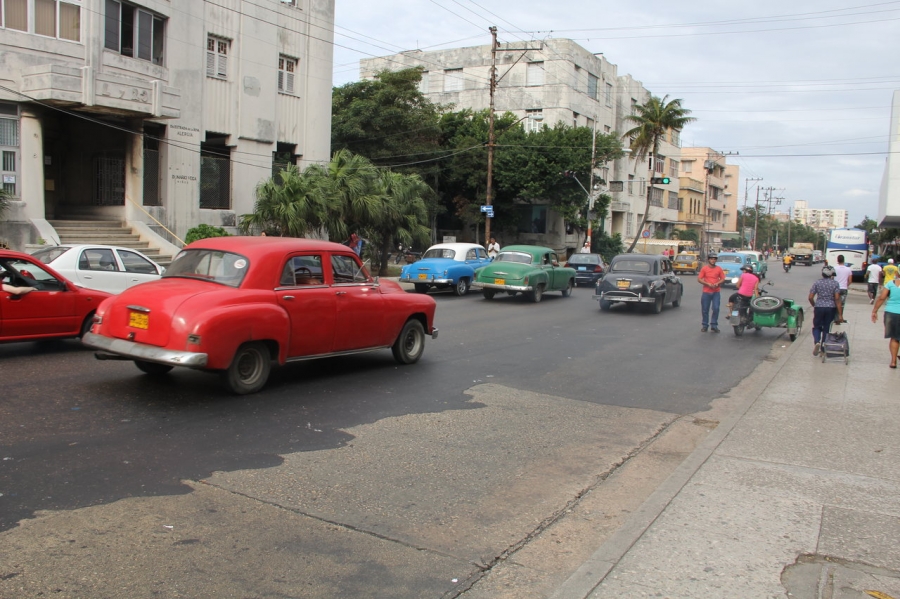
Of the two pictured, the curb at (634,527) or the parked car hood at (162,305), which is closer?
the curb at (634,527)

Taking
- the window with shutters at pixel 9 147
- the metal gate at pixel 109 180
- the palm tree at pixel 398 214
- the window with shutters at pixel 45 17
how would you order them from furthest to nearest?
the palm tree at pixel 398 214 → the metal gate at pixel 109 180 → the window with shutters at pixel 9 147 → the window with shutters at pixel 45 17

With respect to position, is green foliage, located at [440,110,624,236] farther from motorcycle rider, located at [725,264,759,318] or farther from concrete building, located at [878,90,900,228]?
motorcycle rider, located at [725,264,759,318]

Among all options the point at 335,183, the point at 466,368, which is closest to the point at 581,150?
the point at 335,183

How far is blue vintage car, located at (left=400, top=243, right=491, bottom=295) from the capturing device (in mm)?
22656

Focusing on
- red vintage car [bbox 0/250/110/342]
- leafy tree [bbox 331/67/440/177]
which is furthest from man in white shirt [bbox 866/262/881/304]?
red vintage car [bbox 0/250/110/342]

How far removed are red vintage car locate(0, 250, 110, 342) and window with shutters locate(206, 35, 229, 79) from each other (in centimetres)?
1834

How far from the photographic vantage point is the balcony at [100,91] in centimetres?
2002

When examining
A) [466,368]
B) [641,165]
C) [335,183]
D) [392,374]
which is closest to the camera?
[392,374]

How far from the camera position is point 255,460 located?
6.12m

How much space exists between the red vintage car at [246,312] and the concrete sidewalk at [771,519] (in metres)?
4.36

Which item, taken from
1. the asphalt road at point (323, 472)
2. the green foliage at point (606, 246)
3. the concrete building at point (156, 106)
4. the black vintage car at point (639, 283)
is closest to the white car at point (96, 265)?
the asphalt road at point (323, 472)

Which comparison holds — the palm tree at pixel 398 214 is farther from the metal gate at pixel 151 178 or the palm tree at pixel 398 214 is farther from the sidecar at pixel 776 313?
the sidecar at pixel 776 313

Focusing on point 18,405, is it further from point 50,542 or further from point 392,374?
point 392,374

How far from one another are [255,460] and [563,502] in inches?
97.9
